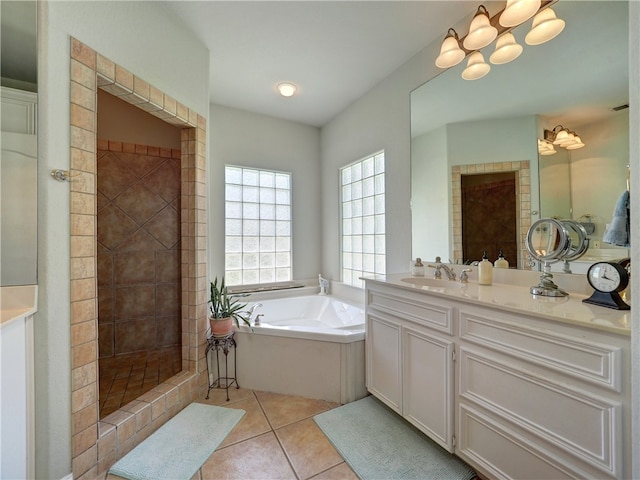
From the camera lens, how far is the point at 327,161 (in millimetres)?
3559

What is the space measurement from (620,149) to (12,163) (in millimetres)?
2827

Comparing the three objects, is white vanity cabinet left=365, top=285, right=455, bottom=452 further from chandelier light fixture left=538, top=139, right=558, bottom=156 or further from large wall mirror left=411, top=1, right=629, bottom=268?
chandelier light fixture left=538, top=139, right=558, bottom=156

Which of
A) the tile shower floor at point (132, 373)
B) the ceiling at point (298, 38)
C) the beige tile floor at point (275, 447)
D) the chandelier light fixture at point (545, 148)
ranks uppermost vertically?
the ceiling at point (298, 38)

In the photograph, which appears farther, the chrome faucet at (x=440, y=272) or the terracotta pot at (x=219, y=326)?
the terracotta pot at (x=219, y=326)

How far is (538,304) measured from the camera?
118cm

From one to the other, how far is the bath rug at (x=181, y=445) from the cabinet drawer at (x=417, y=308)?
4.19 ft

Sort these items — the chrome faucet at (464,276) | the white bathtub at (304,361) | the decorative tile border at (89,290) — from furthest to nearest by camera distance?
the white bathtub at (304,361), the chrome faucet at (464,276), the decorative tile border at (89,290)

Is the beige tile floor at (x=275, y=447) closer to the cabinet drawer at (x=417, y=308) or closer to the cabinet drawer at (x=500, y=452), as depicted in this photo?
the cabinet drawer at (x=500, y=452)

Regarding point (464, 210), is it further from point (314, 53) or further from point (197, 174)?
point (197, 174)

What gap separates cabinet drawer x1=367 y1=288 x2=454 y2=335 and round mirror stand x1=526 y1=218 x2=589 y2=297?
1.46ft

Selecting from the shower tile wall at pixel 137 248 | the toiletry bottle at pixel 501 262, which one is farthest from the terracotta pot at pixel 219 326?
the toiletry bottle at pixel 501 262

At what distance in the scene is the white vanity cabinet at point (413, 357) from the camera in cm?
143

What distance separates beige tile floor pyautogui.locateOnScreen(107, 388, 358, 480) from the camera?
143 centimetres

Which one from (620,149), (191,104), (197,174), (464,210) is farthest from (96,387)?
(620,149)
